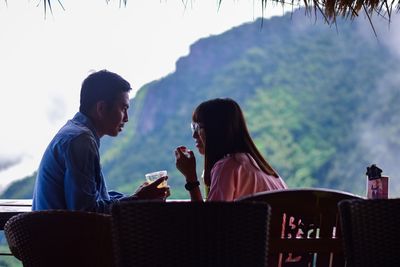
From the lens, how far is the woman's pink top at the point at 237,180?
8.81ft

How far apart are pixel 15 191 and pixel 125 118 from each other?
5.13m

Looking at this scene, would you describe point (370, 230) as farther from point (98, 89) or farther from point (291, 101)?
point (291, 101)

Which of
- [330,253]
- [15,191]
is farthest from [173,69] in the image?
[330,253]

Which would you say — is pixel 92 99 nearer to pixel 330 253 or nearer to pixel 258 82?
pixel 330 253

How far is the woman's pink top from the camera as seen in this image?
8.81 feet

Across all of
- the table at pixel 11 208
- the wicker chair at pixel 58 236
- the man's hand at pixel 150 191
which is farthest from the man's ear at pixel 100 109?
the wicker chair at pixel 58 236

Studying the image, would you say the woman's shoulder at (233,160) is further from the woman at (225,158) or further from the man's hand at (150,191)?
the man's hand at (150,191)

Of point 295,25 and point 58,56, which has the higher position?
point 295,25

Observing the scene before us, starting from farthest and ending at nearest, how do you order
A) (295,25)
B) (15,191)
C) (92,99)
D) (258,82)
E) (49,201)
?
(295,25), (258,82), (15,191), (92,99), (49,201)

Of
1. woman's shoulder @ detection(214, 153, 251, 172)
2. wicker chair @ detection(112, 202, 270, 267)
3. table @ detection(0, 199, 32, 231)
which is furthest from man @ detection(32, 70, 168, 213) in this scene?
wicker chair @ detection(112, 202, 270, 267)

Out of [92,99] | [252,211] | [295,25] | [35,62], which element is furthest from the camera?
[295,25]

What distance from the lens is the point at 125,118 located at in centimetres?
293

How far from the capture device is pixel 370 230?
72.9 inches

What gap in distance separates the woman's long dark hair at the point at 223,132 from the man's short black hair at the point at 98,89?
391 mm
